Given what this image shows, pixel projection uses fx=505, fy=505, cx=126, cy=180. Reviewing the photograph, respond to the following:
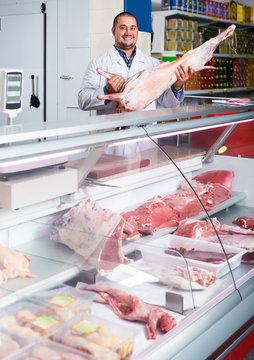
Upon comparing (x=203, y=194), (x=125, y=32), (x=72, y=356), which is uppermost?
(x=125, y=32)

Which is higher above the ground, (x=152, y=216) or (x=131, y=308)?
(x=152, y=216)

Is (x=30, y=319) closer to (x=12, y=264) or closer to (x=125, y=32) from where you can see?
(x=12, y=264)

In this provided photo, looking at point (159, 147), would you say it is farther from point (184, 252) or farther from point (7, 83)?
point (7, 83)

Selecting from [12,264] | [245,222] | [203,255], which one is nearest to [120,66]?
[245,222]

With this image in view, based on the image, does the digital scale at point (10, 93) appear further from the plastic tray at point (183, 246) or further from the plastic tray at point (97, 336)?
the plastic tray at point (97, 336)

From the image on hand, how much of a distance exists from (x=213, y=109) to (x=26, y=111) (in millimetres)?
4834

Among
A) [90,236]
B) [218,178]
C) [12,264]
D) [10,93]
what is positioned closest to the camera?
[12,264]

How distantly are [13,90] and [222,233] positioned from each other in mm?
1176

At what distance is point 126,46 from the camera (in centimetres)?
417

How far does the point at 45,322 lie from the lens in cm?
158

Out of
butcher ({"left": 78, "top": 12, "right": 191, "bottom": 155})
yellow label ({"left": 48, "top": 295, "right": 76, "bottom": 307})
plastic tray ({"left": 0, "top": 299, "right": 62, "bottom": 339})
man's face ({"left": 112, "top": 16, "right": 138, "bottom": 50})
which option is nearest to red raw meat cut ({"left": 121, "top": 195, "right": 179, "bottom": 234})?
yellow label ({"left": 48, "top": 295, "right": 76, "bottom": 307})

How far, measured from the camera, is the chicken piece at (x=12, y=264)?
65.5 inches

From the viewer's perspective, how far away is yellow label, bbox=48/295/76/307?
5.39 feet

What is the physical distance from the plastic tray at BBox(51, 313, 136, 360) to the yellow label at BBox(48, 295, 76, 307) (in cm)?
6
